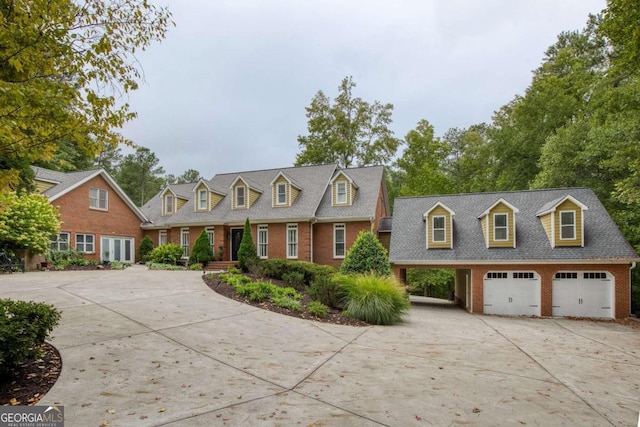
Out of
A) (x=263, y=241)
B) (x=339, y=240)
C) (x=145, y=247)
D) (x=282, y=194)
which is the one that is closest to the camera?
(x=339, y=240)

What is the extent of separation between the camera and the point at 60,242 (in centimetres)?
2212

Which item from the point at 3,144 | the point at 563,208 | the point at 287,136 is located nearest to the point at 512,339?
the point at 563,208

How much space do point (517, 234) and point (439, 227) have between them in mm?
3671

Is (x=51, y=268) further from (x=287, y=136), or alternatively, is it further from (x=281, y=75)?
(x=287, y=136)

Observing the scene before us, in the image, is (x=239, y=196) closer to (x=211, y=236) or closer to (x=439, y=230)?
(x=211, y=236)

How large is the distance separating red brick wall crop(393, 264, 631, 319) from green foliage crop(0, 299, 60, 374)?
53.1ft

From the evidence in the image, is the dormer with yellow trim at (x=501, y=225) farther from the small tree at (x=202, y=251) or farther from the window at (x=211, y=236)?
the window at (x=211, y=236)

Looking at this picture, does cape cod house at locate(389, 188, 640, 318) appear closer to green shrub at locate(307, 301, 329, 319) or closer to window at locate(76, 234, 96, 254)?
green shrub at locate(307, 301, 329, 319)

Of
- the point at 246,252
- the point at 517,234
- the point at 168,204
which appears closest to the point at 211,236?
the point at 246,252

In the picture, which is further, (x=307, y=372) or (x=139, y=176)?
(x=139, y=176)

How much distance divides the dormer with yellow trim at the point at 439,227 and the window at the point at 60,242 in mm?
21323

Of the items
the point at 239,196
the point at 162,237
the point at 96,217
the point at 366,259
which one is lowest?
the point at 366,259

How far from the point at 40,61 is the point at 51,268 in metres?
18.0

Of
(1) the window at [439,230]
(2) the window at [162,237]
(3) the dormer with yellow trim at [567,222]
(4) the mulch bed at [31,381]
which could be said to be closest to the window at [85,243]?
(2) the window at [162,237]
